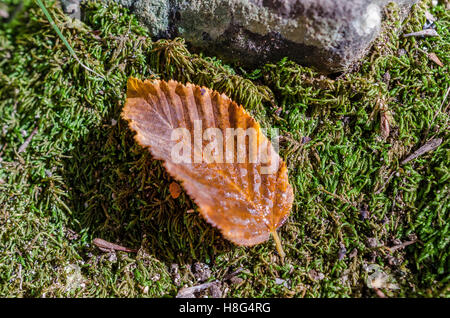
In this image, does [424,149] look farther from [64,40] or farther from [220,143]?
[64,40]

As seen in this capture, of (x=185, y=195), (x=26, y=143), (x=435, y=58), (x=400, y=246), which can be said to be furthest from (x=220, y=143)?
(x=435, y=58)

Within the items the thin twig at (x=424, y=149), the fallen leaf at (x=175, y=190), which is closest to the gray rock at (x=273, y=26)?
the thin twig at (x=424, y=149)

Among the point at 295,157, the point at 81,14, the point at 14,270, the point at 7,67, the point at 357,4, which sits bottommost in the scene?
the point at 14,270

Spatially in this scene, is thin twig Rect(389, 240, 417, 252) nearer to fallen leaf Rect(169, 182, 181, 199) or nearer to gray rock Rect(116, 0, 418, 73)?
gray rock Rect(116, 0, 418, 73)

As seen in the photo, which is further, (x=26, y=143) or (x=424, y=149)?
(x=26, y=143)

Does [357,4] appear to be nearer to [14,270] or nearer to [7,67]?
[7,67]

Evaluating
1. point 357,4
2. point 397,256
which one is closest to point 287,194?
point 397,256
